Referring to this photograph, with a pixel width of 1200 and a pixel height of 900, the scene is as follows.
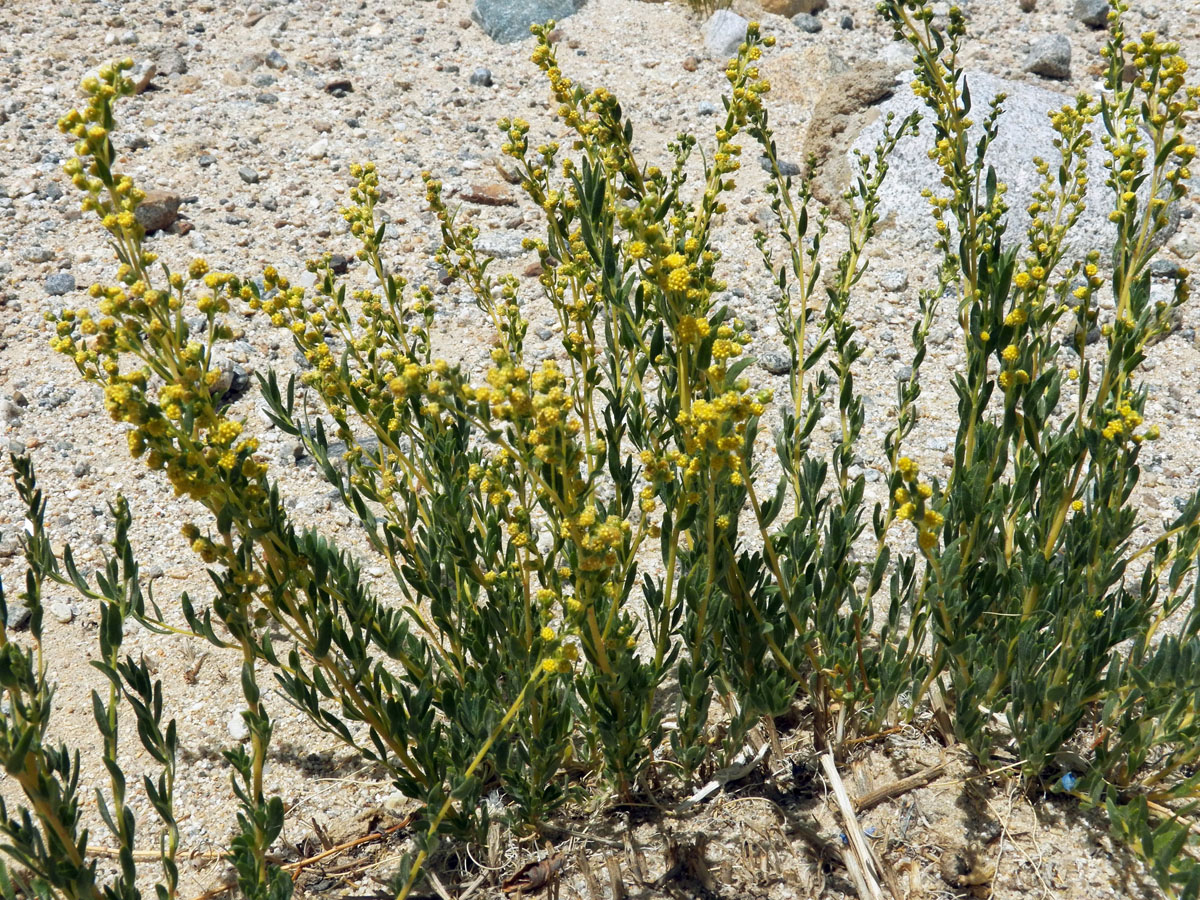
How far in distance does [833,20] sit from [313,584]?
19.5 ft

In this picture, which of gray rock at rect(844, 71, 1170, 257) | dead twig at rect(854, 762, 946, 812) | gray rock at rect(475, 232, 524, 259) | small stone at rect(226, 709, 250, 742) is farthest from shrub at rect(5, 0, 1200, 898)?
gray rock at rect(844, 71, 1170, 257)

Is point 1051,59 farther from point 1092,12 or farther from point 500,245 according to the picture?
point 500,245

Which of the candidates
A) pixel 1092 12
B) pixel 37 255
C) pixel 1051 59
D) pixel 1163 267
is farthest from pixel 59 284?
pixel 1092 12

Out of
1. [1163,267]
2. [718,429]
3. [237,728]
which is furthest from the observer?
[1163,267]

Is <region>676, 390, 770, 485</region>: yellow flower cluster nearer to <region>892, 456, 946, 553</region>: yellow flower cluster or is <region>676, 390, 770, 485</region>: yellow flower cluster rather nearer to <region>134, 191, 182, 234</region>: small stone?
<region>892, 456, 946, 553</region>: yellow flower cluster

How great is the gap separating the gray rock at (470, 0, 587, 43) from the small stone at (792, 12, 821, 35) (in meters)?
1.62

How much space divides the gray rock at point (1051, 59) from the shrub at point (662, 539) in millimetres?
4041

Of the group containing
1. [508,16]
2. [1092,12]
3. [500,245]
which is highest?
[508,16]

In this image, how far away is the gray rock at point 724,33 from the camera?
6469 millimetres

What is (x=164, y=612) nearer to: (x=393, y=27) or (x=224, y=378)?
(x=224, y=378)

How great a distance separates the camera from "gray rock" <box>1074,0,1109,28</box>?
6.45 meters

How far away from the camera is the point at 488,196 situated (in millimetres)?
5301

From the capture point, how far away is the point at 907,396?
8.67 ft

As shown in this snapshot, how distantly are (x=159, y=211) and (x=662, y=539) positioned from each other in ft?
11.9
